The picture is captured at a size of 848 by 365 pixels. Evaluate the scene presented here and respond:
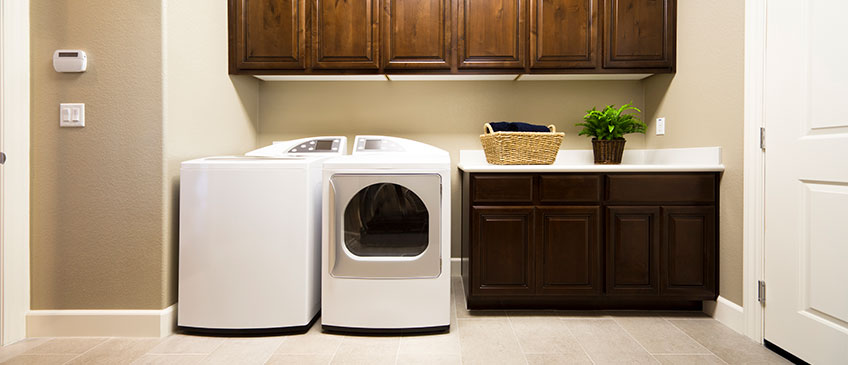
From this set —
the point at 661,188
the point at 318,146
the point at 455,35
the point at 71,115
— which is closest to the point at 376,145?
the point at 318,146

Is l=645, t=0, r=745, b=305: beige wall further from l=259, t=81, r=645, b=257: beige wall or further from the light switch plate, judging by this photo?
the light switch plate

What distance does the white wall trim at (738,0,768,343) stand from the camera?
1897 mm

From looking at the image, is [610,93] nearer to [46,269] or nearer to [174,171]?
[174,171]

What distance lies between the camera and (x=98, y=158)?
A: 6.52 feet

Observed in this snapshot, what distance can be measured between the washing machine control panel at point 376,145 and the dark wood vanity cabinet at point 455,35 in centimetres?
43

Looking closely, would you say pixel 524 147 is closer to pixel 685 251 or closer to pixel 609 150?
pixel 609 150

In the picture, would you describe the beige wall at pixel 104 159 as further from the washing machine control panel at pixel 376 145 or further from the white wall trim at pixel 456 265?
the white wall trim at pixel 456 265

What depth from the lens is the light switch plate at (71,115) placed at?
77.5 inches

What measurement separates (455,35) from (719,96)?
1.42 metres

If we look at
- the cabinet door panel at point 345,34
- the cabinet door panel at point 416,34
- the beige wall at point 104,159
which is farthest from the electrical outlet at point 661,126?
the beige wall at point 104,159

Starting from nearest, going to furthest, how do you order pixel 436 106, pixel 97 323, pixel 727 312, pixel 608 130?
pixel 97 323 → pixel 727 312 → pixel 608 130 → pixel 436 106

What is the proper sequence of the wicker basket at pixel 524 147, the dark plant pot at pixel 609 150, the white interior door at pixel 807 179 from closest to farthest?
the white interior door at pixel 807 179 < the wicker basket at pixel 524 147 < the dark plant pot at pixel 609 150

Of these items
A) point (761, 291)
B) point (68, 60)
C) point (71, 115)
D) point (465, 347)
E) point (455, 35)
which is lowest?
point (465, 347)

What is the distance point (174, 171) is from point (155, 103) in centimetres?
33
